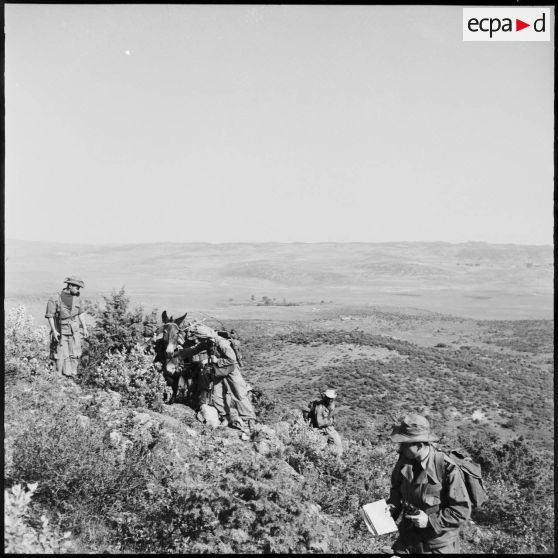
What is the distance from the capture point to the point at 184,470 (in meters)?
5.83

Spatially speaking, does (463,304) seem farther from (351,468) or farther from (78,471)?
(78,471)

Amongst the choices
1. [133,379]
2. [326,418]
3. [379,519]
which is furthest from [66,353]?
[379,519]

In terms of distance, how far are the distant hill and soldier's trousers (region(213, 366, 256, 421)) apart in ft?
39.0

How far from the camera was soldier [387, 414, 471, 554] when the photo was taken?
4121mm

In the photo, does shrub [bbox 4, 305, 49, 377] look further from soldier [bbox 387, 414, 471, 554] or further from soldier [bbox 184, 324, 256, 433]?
soldier [bbox 387, 414, 471, 554]

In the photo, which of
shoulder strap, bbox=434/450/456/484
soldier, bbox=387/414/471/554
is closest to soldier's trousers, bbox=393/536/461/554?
soldier, bbox=387/414/471/554

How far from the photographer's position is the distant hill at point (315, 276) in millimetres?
25281

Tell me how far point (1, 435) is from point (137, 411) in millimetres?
2643

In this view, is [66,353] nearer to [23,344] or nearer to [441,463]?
[23,344]

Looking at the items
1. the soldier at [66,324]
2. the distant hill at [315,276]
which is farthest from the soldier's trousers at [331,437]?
the distant hill at [315,276]

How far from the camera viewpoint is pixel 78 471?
16.3 ft

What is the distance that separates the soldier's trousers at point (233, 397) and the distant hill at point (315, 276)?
11.9 m

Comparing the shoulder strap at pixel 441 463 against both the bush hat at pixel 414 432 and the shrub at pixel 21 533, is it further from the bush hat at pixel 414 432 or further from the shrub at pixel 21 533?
the shrub at pixel 21 533

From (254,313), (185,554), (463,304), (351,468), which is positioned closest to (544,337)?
(463,304)
